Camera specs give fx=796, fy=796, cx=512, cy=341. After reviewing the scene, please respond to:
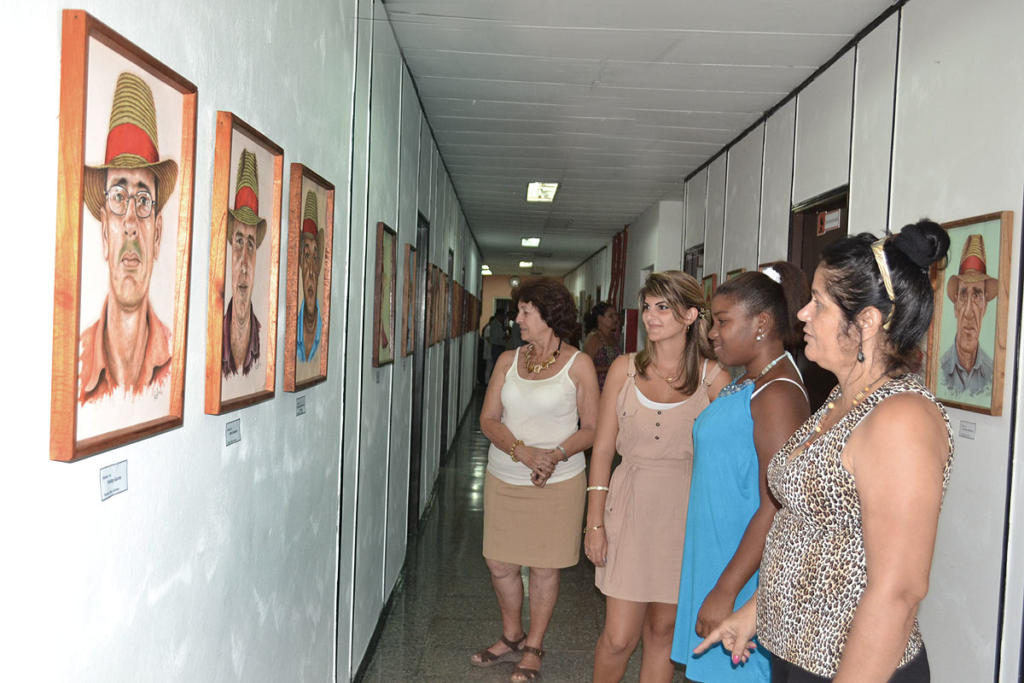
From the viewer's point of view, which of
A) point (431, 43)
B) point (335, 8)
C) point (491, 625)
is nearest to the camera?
point (335, 8)

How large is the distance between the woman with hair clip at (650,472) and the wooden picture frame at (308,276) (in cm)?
106

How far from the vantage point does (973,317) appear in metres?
3.03

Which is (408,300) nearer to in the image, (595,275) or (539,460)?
(539,460)

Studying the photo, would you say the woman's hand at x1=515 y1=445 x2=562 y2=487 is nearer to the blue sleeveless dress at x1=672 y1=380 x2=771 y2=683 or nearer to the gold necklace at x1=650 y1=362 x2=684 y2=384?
the gold necklace at x1=650 y1=362 x2=684 y2=384

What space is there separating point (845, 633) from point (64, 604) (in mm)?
1323

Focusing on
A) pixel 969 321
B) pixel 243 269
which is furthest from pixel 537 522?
pixel 243 269

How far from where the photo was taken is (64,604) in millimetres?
1147

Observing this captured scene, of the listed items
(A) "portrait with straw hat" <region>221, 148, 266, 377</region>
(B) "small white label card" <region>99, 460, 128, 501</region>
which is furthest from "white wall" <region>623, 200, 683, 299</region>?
(B) "small white label card" <region>99, 460, 128, 501</region>

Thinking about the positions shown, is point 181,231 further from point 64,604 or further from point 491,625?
point 491,625

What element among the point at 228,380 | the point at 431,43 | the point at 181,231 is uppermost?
the point at 431,43

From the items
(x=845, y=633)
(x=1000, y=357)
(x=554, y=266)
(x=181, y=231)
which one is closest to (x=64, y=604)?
(x=181, y=231)

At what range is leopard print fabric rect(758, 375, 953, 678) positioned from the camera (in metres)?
1.47

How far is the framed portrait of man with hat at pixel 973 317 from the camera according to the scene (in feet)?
9.30

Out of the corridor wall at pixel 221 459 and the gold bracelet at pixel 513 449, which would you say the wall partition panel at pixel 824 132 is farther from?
the corridor wall at pixel 221 459
